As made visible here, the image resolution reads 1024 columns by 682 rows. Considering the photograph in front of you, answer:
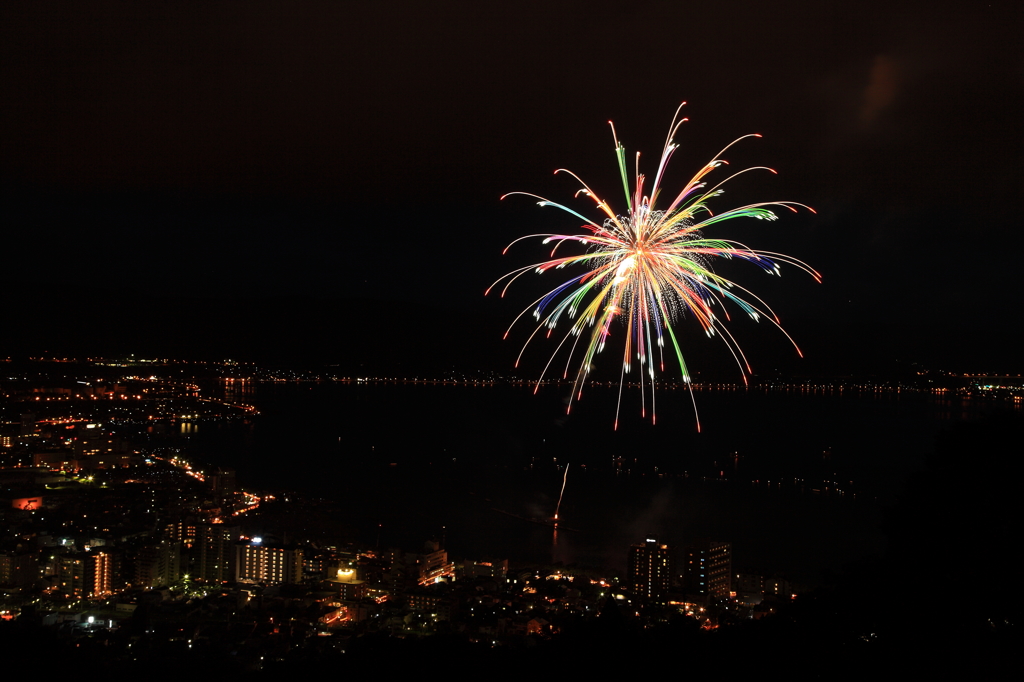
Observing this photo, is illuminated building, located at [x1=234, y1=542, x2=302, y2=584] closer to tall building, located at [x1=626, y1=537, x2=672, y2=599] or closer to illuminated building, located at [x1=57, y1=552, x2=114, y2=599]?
illuminated building, located at [x1=57, y1=552, x2=114, y2=599]

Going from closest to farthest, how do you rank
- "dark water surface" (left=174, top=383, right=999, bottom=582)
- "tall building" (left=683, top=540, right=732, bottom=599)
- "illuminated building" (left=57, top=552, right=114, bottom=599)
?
"illuminated building" (left=57, top=552, right=114, bottom=599), "tall building" (left=683, top=540, right=732, bottom=599), "dark water surface" (left=174, top=383, right=999, bottom=582)

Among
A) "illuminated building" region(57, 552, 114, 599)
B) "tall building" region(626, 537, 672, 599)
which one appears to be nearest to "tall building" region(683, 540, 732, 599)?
"tall building" region(626, 537, 672, 599)

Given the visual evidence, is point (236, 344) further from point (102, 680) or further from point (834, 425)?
point (102, 680)

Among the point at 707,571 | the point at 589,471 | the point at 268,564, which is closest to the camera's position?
the point at 707,571

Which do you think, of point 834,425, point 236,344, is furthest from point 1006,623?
point 236,344

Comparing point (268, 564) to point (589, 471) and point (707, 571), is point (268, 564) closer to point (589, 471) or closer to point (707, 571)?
point (707, 571)

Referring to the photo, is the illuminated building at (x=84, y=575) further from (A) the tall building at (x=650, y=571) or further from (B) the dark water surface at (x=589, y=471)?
(A) the tall building at (x=650, y=571)

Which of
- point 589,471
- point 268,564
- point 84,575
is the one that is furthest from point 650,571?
point 589,471
